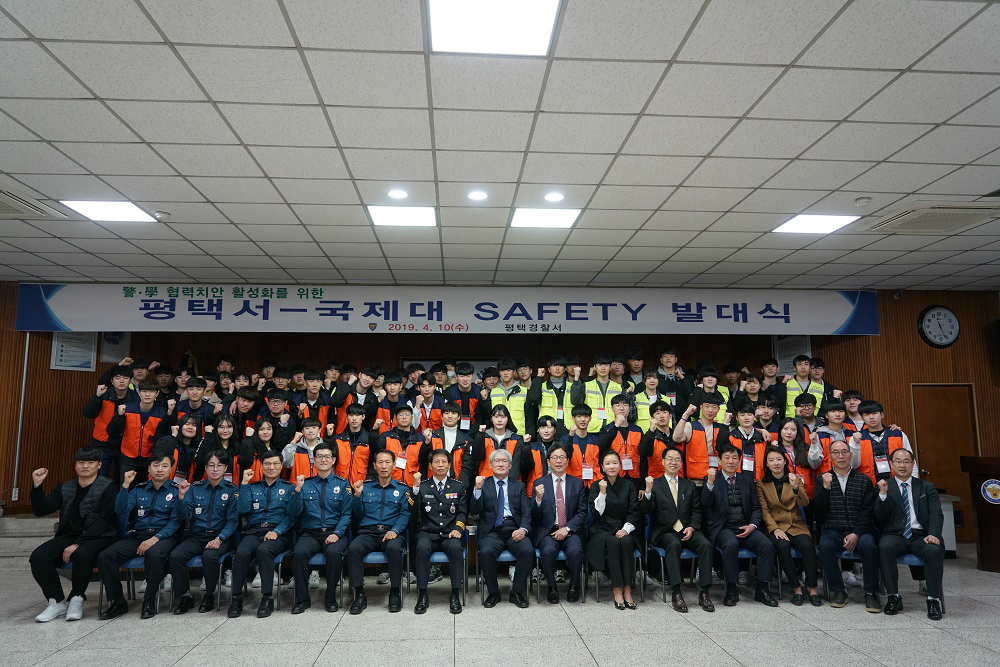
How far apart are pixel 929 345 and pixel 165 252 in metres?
9.34

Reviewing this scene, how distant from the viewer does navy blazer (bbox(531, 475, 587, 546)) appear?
5.04 metres

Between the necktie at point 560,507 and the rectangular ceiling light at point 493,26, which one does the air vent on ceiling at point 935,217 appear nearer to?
the necktie at point 560,507

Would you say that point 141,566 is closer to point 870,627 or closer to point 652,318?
point 870,627

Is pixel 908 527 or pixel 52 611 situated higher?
pixel 908 527

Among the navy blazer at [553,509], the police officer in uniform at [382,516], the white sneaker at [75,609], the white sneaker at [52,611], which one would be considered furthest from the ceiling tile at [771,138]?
the white sneaker at [52,611]

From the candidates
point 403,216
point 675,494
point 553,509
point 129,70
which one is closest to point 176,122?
point 129,70

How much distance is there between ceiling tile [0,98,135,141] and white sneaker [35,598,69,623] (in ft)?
11.1

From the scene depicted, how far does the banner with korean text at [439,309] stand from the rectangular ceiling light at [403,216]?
2.30 metres

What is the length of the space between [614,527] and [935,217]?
12.6 ft

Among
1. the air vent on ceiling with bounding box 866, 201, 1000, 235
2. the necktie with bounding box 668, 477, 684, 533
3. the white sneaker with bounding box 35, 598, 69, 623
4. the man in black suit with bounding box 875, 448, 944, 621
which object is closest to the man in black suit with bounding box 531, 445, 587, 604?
the necktie with bounding box 668, 477, 684, 533

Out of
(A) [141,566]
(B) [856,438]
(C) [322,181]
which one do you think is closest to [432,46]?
(C) [322,181]

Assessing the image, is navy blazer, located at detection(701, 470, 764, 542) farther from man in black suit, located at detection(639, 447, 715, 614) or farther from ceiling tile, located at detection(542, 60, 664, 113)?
ceiling tile, located at detection(542, 60, 664, 113)

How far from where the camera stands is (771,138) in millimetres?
3852

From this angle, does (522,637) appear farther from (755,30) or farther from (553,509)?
(755,30)
